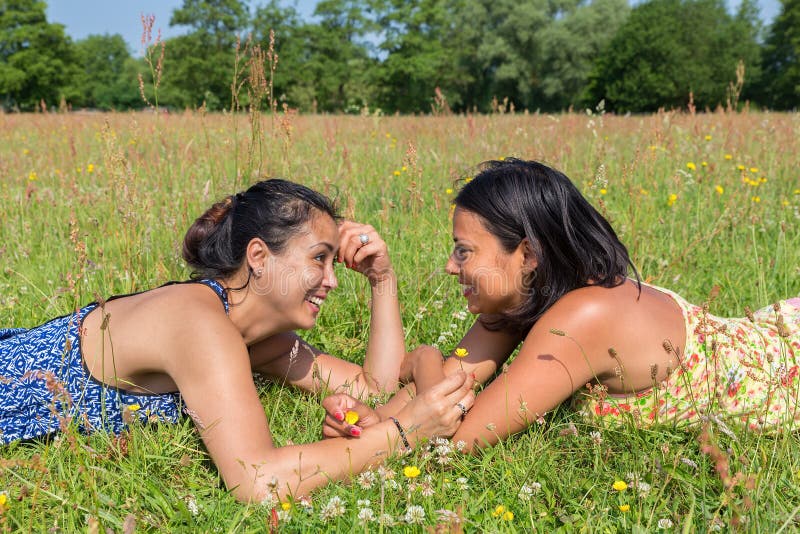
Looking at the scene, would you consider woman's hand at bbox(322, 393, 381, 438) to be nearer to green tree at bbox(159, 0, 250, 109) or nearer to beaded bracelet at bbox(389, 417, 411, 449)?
beaded bracelet at bbox(389, 417, 411, 449)

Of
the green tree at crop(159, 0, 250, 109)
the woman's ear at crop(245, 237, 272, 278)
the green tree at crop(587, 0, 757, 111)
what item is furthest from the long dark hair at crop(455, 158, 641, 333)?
the green tree at crop(587, 0, 757, 111)

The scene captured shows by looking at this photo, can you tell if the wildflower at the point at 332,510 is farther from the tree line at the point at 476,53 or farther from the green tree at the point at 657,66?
the green tree at the point at 657,66

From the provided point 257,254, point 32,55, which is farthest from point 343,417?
point 32,55

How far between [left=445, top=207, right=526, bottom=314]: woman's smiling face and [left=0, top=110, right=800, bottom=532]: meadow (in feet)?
1.51

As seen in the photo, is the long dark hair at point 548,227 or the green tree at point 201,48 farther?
the green tree at point 201,48

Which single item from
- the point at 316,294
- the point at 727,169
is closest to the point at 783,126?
the point at 727,169

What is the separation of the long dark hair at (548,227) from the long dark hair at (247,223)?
570 mm

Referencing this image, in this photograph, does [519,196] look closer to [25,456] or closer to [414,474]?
[414,474]

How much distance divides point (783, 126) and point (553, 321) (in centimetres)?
581

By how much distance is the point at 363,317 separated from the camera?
120 inches

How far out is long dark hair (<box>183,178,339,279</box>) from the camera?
2080mm

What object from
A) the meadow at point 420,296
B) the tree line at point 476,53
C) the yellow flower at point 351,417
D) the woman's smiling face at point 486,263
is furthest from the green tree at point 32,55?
the yellow flower at point 351,417

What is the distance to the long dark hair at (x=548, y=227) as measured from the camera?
203cm

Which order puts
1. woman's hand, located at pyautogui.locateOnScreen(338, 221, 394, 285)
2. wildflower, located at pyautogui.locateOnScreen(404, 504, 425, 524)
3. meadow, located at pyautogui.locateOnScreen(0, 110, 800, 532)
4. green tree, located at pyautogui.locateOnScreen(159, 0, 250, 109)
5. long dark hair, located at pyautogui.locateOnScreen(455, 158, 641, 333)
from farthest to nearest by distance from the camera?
green tree, located at pyautogui.locateOnScreen(159, 0, 250, 109) → woman's hand, located at pyautogui.locateOnScreen(338, 221, 394, 285) → long dark hair, located at pyautogui.locateOnScreen(455, 158, 641, 333) → meadow, located at pyautogui.locateOnScreen(0, 110, 800, 532) → wildflower, located at pyautogui.locateOnScreen(404, 504, 425, 524)
